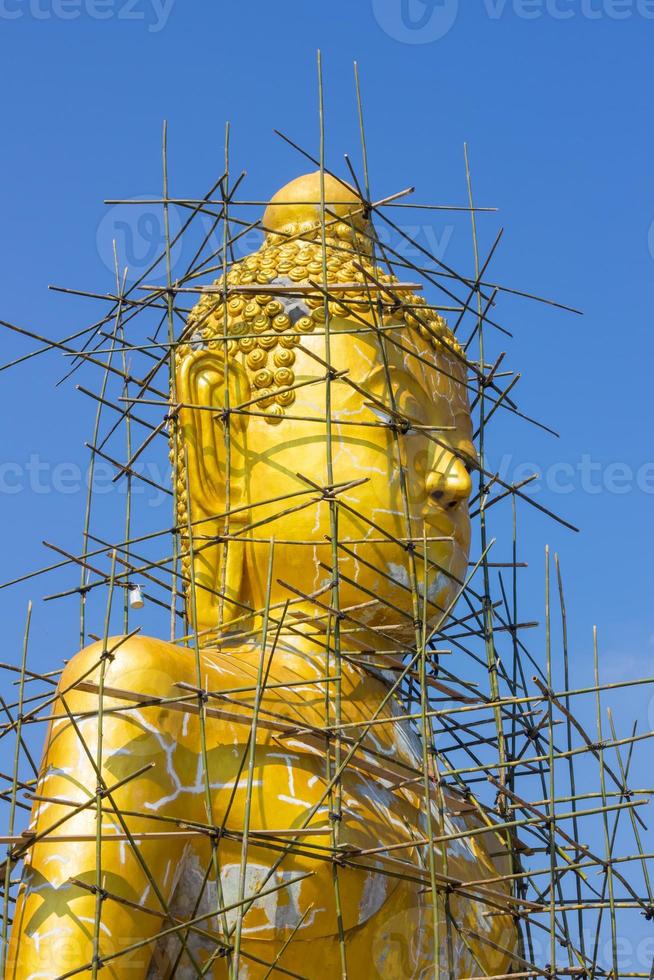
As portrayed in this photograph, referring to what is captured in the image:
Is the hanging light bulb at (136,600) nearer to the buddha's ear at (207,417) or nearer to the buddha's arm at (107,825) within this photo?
the buddha's ear at (207,417)

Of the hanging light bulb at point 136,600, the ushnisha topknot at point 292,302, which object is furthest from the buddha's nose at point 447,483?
the hanging light bulb at point 136,600

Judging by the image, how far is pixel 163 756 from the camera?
646cm

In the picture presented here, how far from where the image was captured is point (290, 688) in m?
7.23

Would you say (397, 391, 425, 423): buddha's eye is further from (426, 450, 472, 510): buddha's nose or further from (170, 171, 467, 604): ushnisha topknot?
(170, 171, 467, 604): ushnisha topknot

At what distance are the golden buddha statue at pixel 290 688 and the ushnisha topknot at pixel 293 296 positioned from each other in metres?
0.01

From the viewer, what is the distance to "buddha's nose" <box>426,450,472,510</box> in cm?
781

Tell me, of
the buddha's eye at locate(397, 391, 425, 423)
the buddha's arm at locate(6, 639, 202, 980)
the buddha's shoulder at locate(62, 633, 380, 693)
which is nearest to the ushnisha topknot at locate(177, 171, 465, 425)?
the buddha's eye at locate(397, 391, 425, 423)

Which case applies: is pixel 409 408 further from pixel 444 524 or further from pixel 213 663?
pixel 213 663

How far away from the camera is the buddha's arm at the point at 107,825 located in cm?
609

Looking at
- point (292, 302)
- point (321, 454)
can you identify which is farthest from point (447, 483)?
point (292, 302)

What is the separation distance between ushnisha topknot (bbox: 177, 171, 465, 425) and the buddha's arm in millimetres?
1700

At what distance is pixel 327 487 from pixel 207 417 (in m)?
0.79

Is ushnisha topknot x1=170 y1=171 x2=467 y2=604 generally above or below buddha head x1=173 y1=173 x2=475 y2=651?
above

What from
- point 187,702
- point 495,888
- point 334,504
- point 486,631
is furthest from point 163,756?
point 486,631
